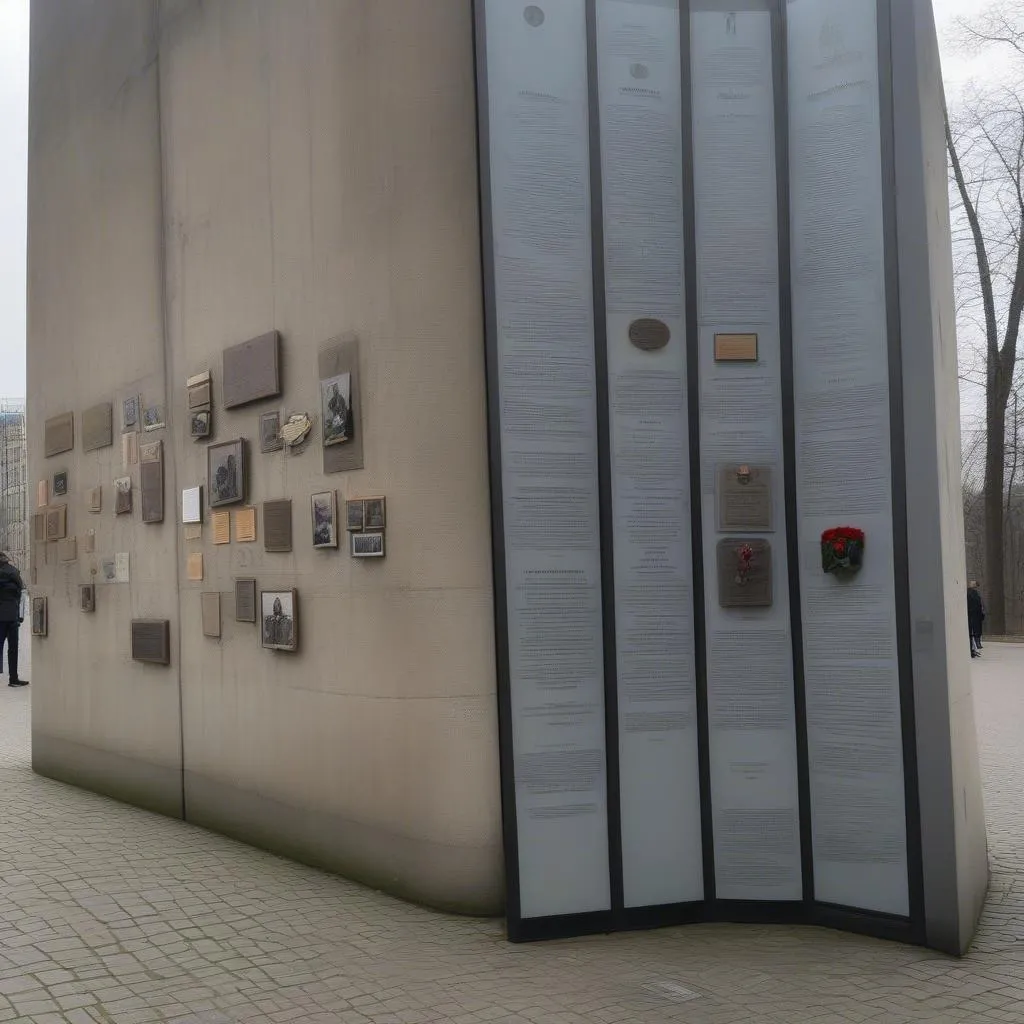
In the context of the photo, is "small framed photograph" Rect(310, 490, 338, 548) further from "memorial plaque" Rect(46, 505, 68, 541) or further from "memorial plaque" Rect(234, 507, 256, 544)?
"memorial plaque" Rect(46, 505, 68, 541)

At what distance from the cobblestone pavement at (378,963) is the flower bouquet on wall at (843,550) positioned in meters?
1.67

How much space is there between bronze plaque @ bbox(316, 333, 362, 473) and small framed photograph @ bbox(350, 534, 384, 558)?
364mm

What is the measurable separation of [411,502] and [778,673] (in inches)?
76.5

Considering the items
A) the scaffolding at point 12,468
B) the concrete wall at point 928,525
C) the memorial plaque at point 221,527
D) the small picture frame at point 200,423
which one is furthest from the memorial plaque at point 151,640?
the scaffolding at point 12,468

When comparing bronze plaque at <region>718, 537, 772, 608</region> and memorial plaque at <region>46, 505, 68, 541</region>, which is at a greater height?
memorial plaque at <region>46, 505, 68, 541</region>

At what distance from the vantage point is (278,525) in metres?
7.12

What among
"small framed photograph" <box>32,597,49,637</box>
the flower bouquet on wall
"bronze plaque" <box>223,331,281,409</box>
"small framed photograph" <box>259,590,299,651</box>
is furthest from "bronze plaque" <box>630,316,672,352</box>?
"small framed photograph" <box>32,597,49,637</box>

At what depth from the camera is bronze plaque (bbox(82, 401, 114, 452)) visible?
921cm

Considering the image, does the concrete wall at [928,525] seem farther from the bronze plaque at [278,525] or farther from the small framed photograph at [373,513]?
the bronze plaque at [278,525]

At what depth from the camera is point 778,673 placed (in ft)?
19.5

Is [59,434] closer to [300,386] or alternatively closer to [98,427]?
[98,427]

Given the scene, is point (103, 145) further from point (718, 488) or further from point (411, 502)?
point (718, 488)

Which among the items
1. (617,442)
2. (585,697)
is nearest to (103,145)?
(617,442)

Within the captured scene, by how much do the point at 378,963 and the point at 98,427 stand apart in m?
5.43
